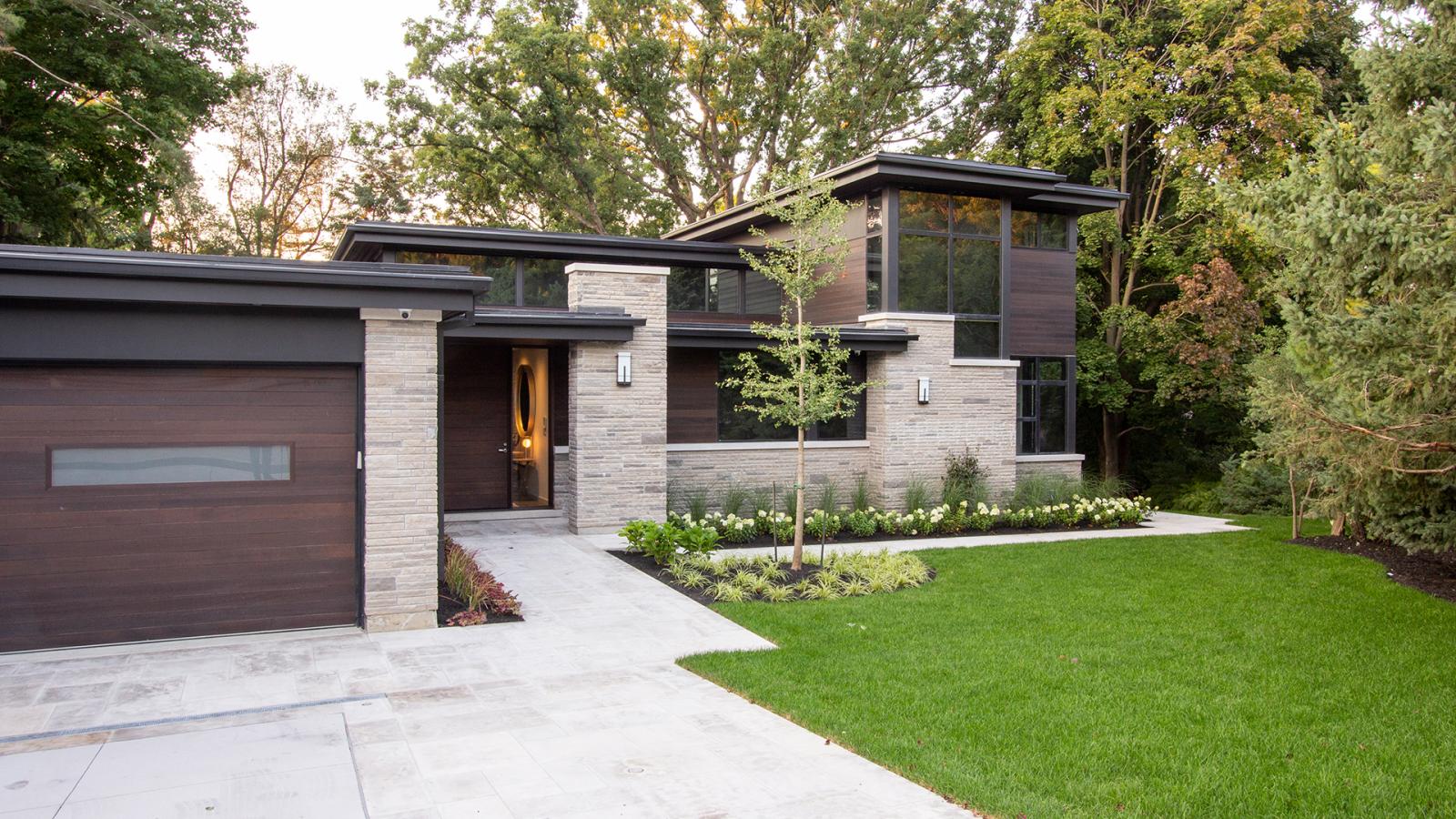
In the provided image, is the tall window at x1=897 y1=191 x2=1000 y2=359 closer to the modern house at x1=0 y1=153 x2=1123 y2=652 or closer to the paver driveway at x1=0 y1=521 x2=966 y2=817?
the modern house at x1=0 y1=153 x2=1123 y2=652

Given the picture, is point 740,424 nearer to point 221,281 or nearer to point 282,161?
point 221,281

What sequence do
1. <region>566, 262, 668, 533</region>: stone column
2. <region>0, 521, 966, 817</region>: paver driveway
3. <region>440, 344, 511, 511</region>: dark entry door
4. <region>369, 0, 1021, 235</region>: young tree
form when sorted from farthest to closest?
<region>369, 0, 1021, 235</region>: young tree < <region>440, 344, 511, 511</region>: dark entry door < <region>566, 262, 668, 533</region>: stone column < <region>0, 521, 966, 817</region>: paver driveway

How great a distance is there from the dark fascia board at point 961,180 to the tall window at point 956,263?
1.10ft

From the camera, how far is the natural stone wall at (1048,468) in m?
17.4

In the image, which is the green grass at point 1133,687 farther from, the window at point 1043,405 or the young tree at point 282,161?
the young tree at point 282,161

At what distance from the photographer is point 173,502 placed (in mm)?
7637

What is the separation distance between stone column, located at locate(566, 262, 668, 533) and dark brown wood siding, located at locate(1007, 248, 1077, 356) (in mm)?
7198

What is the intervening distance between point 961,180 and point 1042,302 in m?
3.31

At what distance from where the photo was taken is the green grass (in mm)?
5086

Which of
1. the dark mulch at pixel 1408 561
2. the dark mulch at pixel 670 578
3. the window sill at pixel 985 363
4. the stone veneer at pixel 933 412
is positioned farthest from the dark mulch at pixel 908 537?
the window sill at pixel 985 363

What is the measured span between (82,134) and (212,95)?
2.44 meters

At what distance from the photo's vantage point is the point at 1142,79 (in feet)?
70.2

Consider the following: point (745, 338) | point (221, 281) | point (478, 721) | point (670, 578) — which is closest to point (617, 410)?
point (745, 338)

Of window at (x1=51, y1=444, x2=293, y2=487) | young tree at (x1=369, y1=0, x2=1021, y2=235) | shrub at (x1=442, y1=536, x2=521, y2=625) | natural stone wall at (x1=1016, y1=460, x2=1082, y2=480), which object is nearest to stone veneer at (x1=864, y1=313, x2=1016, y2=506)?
natural stone wall at (x1=1016, y1=460, x2=1082, y2=480)
